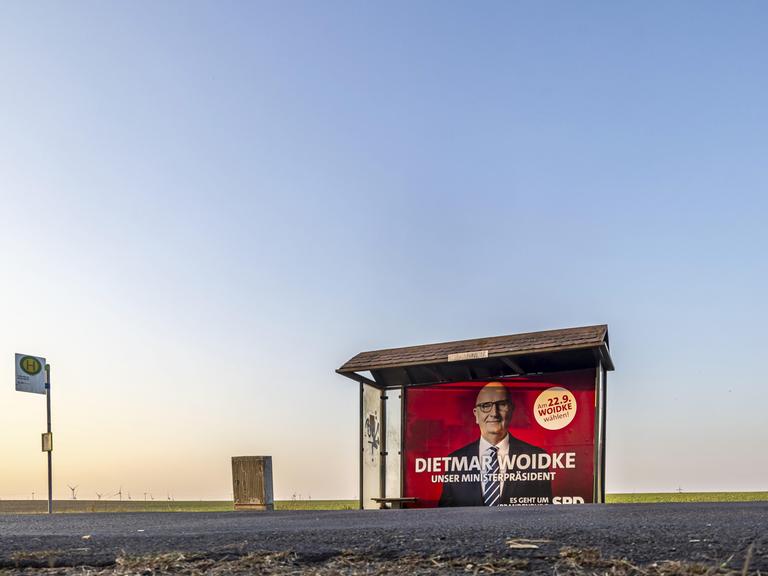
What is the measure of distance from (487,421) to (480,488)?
5.10 ft

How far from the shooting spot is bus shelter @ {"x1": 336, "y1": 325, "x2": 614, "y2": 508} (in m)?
18.4

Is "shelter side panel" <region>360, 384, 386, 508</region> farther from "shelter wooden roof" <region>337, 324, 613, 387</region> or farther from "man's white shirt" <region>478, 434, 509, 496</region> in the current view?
"man's white shirt" <region>478, 434, 509, 496</region>

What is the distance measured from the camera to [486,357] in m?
19.0

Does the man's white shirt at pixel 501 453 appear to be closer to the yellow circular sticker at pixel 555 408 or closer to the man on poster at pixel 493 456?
the man on poster at pixel 493 456

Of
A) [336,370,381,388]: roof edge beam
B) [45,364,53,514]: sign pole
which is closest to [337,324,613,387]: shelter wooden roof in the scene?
[336,370,381,388]: roof edge beam

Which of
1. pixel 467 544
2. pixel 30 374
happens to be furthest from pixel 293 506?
pixel 467 544

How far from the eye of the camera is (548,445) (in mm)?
18781

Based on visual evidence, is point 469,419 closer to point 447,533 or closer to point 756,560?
point 447,533

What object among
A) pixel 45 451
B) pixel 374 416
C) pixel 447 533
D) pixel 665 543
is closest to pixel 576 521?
pixel 447 533

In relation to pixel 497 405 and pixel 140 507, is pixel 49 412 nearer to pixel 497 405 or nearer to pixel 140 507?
pixel 497 405

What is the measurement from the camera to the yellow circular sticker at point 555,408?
18.7 m

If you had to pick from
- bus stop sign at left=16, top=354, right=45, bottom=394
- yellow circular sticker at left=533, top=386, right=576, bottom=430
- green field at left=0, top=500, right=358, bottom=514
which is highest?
bus stop sign at left=16, top=354, right=45, bottom=394

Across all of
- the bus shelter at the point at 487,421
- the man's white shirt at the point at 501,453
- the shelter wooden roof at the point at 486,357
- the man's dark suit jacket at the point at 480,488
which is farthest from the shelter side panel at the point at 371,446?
the man's white shirt at the point at 501,453

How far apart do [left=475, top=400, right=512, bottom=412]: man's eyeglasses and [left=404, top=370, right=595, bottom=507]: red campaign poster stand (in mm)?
23
